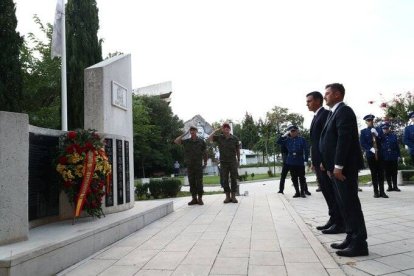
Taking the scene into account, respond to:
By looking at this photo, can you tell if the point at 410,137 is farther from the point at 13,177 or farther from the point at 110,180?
the point at 13,177

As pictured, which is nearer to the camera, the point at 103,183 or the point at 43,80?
the point at 103,183

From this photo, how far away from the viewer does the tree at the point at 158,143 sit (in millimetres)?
36281

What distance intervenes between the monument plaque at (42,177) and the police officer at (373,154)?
7.48 m

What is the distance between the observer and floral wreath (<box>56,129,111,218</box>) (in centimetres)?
498

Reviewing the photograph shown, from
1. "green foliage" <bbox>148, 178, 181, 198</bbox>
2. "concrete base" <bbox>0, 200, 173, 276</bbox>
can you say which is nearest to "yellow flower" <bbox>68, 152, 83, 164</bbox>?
"concrete base" <bbox>0, 200, 173, 276</bbox>

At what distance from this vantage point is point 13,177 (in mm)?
3805

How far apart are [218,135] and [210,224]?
11.1 ft

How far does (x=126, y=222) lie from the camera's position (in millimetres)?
5613

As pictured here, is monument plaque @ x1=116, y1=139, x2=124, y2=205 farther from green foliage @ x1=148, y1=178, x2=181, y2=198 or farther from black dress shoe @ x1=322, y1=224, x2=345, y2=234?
green foliage @ x1=148, y1=178, x2=181, y2=198

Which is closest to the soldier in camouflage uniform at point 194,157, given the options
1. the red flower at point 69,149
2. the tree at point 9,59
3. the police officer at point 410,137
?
the red flower at point 69,149

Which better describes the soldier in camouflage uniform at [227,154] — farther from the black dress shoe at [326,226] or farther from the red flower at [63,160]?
the red flower at [63,160]

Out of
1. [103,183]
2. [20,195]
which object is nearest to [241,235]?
[103,183]

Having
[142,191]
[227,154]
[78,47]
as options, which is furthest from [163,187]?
[78,47]

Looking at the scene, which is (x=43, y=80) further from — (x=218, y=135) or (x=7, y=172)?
(x=7, y=172)
